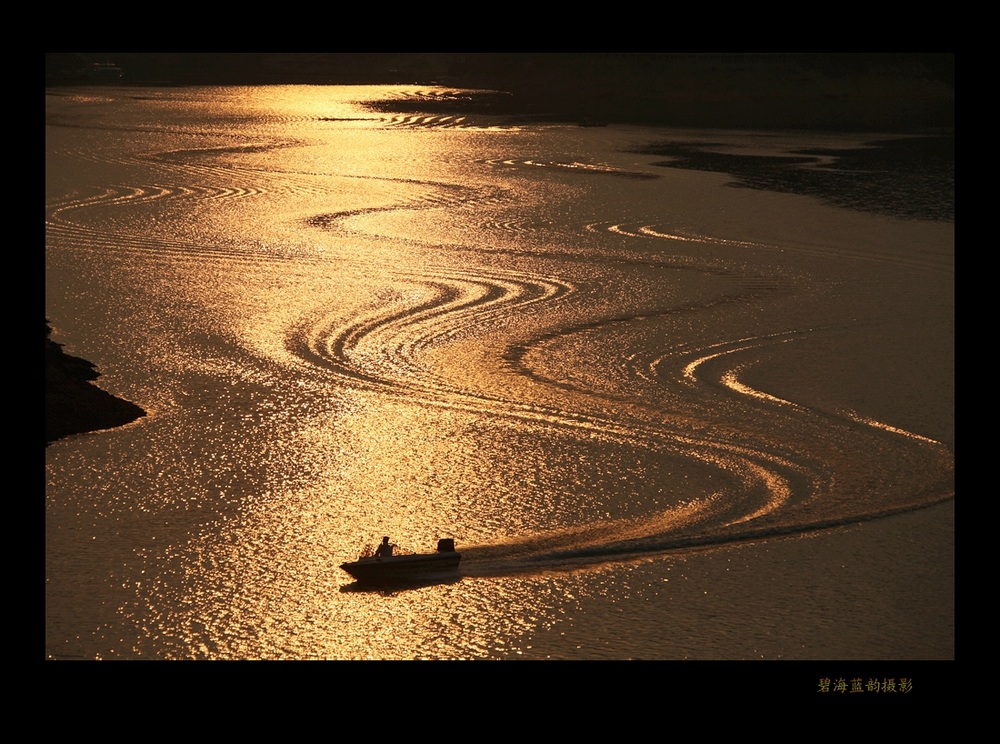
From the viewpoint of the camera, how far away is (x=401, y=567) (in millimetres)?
22797

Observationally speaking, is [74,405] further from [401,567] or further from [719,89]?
[719,89]

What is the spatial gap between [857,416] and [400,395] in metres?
10.4

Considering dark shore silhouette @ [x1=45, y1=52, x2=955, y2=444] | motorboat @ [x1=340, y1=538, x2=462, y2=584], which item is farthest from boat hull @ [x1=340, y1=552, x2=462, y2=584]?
dark shore silhouette @ [x1=45, y1=52, x2=955, y2=444]

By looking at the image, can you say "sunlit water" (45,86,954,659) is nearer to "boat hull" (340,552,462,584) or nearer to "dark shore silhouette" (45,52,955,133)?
"boat hull" (340,552,462,584)

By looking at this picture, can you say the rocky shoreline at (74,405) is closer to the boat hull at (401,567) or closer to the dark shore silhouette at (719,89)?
the boat hull at (401,567)

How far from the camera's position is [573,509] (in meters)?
26.1

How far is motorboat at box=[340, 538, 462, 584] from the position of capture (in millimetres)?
22688

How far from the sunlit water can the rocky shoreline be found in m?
0.51

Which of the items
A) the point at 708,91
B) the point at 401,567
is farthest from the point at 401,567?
the point at 708,91

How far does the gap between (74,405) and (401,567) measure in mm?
11438

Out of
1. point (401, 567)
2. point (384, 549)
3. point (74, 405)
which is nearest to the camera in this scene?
point (401, 567)

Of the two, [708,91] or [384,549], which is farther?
[708,91]

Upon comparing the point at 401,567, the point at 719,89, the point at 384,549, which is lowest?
the point at 401,567

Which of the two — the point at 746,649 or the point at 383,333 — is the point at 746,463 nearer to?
the point at 746,649
